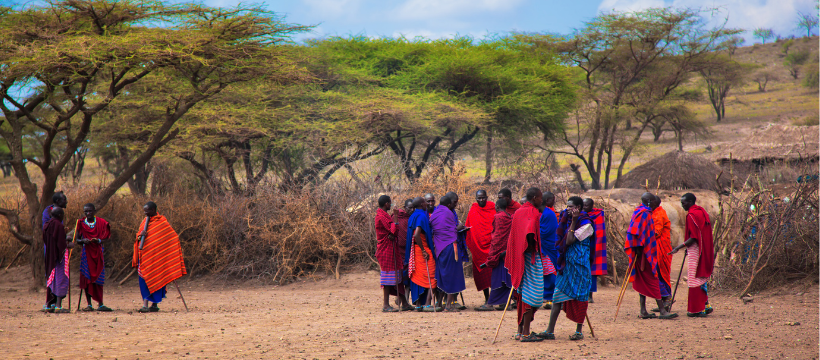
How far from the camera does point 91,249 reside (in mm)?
7988

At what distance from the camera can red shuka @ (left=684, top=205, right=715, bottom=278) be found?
709 cm

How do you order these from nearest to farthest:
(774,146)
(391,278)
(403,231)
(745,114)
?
(391,278) → (403,231) → (774,146) → (745,114)

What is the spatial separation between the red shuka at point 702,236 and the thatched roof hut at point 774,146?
18476 mm

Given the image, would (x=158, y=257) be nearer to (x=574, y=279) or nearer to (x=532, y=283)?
(x=532, y=283)

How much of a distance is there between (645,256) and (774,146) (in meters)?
21.2

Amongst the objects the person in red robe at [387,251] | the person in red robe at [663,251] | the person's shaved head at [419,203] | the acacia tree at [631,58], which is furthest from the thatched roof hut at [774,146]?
the person in red robe at [387,251]

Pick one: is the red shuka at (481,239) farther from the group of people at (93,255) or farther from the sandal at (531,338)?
the group of people at (93,255)

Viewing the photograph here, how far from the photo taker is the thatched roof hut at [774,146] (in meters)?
23.3

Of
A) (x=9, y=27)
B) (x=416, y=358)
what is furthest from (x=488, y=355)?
(x=9, y=27)

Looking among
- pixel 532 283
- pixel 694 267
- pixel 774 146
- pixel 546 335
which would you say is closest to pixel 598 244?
pixel 694 267

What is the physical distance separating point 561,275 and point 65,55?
9.32m

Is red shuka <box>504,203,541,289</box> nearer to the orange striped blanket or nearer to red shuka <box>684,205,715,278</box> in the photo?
red shuka <box>684,205,715,278</box>

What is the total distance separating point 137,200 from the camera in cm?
1251

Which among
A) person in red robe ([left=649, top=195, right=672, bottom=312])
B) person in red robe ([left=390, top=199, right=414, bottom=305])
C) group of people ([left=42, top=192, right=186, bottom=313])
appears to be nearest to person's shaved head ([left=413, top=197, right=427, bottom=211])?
person in red robe ([left=390, top=199, right=414, bottom=305])
